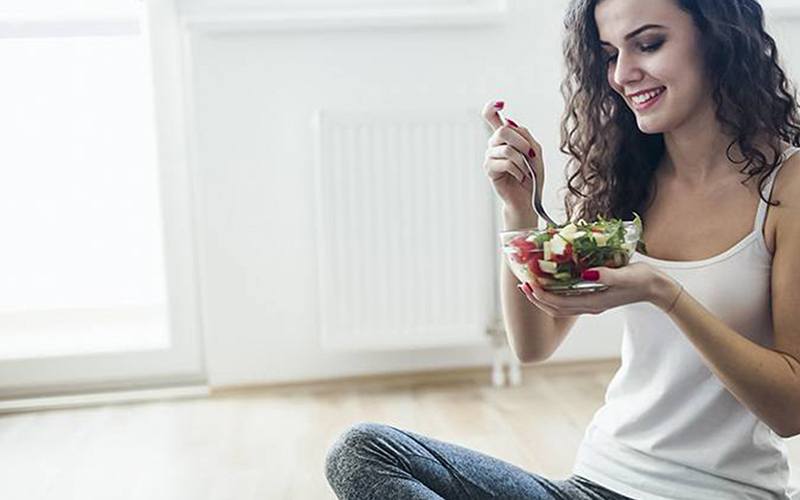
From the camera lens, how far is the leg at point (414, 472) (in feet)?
3.41

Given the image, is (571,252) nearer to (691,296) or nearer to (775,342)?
(691,296)

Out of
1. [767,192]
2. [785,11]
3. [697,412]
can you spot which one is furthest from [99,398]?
[785,11]

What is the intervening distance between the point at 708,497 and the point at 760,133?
1.34 ft

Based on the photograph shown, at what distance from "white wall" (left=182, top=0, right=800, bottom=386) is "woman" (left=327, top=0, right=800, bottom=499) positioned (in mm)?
1250

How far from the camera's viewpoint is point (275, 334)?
2.43 metres

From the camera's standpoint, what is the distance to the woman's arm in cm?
91

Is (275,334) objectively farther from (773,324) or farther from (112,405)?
(773,324)

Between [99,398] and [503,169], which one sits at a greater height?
[503,169]

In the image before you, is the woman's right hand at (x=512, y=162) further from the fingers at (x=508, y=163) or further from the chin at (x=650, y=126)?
the chin at (x=650, y=126)

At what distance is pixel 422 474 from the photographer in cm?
106

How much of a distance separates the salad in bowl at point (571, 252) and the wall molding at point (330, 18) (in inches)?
58.9

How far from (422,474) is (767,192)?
0.50 metres

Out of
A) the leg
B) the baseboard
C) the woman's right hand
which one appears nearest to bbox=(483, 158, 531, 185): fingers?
the woman's right hand

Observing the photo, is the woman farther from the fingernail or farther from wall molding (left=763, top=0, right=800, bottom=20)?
wall molding (left=763, top=0, right=800, bottom=20)
